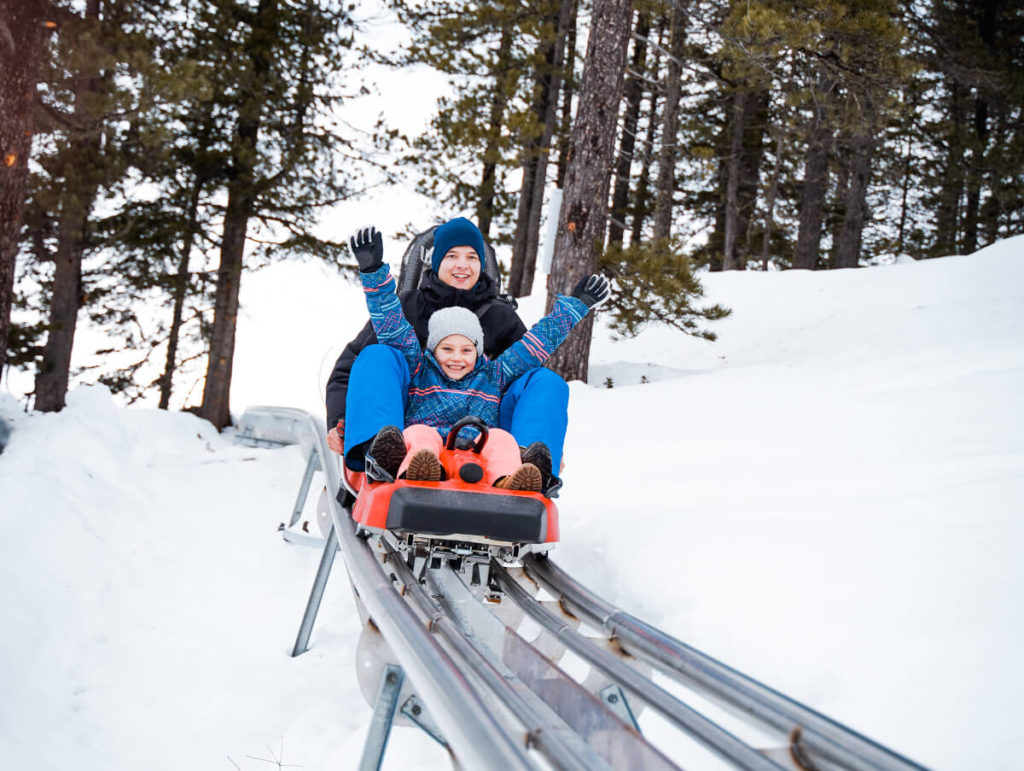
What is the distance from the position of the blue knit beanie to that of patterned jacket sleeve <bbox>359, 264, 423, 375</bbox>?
0.62m

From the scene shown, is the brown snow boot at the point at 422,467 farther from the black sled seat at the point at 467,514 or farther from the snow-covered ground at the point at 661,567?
the snow-covered ground at the point at 661,567

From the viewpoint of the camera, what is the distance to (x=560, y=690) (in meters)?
1.85

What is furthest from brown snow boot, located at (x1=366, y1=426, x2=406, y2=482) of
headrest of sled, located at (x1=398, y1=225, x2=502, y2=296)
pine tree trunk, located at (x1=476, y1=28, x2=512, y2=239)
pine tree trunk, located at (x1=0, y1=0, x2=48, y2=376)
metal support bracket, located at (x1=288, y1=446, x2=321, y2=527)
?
pine tree trunk, located at (x1=476, y1=28, x2=512, y2=239)

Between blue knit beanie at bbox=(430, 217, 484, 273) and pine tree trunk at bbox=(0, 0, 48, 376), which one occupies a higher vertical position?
pine tree trunk at bbox=(0, 0, 48, 376)

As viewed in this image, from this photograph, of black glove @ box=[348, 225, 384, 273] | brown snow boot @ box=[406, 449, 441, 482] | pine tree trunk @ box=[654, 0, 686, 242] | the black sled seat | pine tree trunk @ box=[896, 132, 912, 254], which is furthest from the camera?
pine tree trunk @ box=[896, 132, 912, 254]

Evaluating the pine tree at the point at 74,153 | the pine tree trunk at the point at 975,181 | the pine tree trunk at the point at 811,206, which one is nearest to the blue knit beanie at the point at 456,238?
the pine tree at the point at 74,153

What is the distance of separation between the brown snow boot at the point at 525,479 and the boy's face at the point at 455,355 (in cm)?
80

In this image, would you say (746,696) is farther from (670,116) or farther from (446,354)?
(670,116)

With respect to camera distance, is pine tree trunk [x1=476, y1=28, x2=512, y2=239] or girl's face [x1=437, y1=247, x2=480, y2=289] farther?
pine tree trunk [x1=476, y1=28, x2=512, y2=239]

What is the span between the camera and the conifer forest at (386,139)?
6.85 meters

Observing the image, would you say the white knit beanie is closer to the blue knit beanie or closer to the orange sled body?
the blue knit beanie

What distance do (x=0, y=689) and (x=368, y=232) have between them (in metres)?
2.22

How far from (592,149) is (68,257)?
754 cm

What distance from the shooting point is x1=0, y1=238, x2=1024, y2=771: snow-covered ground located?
2.25 meters
